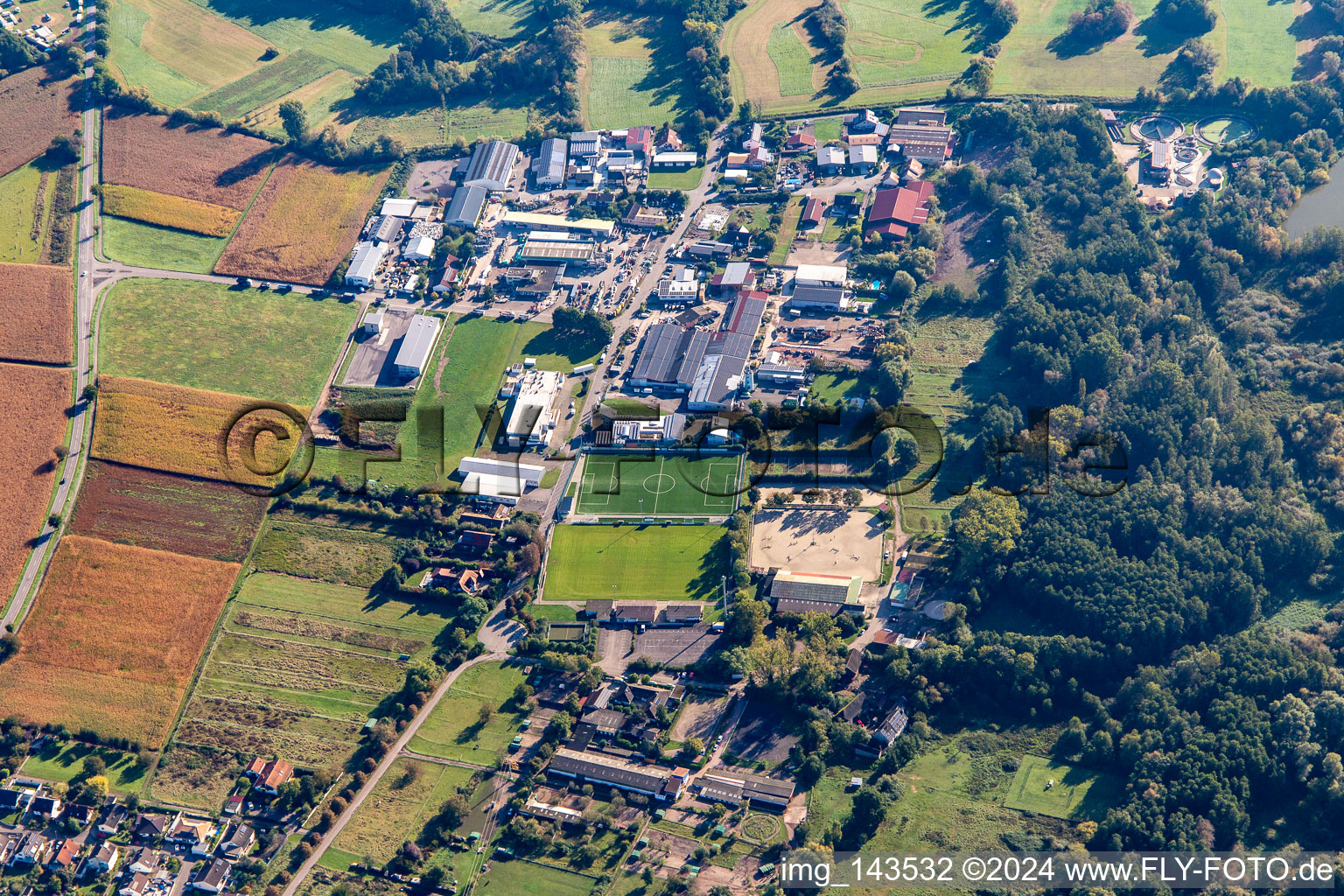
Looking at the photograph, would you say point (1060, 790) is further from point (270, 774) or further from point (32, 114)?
point (32, 114)

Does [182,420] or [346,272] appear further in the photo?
[346,272]

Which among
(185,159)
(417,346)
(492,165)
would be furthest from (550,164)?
(185,159)

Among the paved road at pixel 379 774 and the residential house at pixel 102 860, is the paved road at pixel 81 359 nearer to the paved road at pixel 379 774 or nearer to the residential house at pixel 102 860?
the residential house at pixel 102 860

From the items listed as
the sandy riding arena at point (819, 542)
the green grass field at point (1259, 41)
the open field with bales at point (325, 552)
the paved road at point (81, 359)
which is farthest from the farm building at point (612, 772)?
the green grass field at point (1259, 41)

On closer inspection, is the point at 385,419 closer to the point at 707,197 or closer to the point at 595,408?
the point at 595,408

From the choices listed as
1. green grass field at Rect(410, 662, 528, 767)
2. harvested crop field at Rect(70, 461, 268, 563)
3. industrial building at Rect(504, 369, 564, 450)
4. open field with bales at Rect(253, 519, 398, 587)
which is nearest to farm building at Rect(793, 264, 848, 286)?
industrial building at Rect(504, 369, 564, 450)

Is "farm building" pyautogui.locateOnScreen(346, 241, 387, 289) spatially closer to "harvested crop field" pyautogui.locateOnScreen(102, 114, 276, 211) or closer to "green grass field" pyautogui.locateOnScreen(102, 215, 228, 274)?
"green grass field" pyautogui.locateOnScreen(102, 215, 228, 274)

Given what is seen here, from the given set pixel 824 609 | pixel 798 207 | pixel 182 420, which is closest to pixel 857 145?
pixel 798 207
